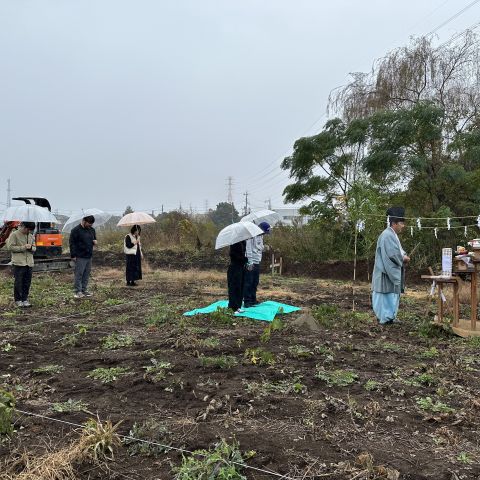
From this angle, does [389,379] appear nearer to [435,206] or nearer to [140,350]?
[140,350]

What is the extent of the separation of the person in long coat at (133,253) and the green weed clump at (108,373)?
696cm

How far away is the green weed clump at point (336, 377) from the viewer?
176 inches

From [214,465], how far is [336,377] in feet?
6.77

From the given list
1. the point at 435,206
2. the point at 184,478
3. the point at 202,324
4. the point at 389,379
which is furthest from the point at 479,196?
the point at 184,478

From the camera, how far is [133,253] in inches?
468

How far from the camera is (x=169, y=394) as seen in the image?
417 cm

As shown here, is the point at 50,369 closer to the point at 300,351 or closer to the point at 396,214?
the point at 300,351

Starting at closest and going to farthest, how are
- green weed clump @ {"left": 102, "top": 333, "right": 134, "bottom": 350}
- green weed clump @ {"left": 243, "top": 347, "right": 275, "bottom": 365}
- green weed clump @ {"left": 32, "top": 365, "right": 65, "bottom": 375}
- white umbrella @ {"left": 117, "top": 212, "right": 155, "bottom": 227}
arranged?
green weed clump @ {"left": 32, "top": 365, "right": 65, "bottom": 375}, green weed clump @ {"left": 243, "top": 347, "right": 275, "bottom": 365}, green weed clump @ {"left": 102, "top": 333, "right": 134, "bottom": 350}, white umbrella @ {"left": 117, "top": 212, "right": 155, "bottom": 227}

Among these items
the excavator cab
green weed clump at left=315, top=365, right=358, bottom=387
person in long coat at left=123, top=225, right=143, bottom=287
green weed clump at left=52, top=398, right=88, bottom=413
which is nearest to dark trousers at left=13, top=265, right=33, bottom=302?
person in long coat at left=123, top=225, right=143, bottom=287

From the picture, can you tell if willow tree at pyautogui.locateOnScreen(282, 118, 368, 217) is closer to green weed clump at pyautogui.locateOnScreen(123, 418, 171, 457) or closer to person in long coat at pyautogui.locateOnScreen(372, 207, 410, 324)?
person in long coat at pyautogui.locateOnScreen(372, 207, 410, 324)

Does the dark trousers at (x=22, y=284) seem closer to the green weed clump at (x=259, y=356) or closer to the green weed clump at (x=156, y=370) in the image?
the green weed clump at (x=156, y=370)

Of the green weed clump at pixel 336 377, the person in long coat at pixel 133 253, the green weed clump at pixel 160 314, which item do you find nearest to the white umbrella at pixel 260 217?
the green weed clump at pixel 160 314

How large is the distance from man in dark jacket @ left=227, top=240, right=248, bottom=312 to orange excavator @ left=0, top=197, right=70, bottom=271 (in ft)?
29.7

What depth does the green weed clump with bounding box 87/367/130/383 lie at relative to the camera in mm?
4602
